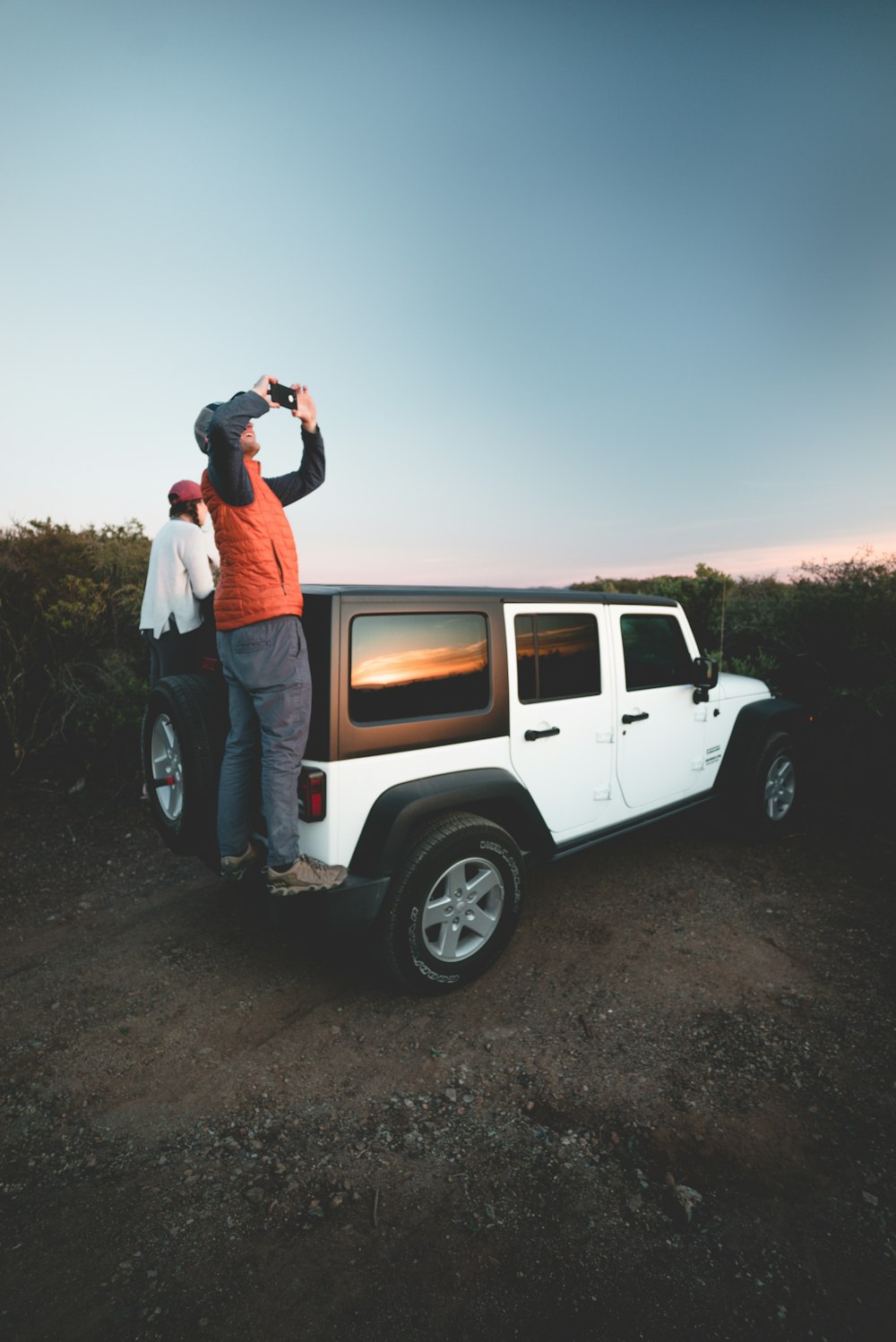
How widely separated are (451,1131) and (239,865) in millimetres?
1277

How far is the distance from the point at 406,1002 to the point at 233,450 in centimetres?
253

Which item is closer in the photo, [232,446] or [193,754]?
[232,446]

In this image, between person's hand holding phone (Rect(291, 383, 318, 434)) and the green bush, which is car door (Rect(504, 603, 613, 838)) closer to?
person's hand holding phone (Rect(291, 383, 318, 434))

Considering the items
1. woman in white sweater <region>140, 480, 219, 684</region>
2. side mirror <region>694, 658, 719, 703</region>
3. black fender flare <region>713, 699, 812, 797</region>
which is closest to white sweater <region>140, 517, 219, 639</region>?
woman in white sweater <region>140, 480, 219, 684</region>

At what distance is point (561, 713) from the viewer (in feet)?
11.2

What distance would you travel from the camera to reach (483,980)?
316 cm

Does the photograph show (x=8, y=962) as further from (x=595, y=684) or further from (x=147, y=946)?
(x=595, y=684)

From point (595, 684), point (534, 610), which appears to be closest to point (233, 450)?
point (534, 610)

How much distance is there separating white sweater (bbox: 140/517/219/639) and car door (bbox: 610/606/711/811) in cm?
250

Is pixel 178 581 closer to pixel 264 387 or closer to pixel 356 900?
pixel 264 387

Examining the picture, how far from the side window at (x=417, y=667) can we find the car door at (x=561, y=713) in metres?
0.23

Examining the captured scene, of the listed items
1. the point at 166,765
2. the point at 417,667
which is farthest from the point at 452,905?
the point at 166,765

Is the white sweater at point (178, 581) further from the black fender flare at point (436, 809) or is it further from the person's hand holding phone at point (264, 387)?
the black fender flare at point (436, 809)

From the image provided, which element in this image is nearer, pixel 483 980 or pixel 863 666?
pixel 483 980
